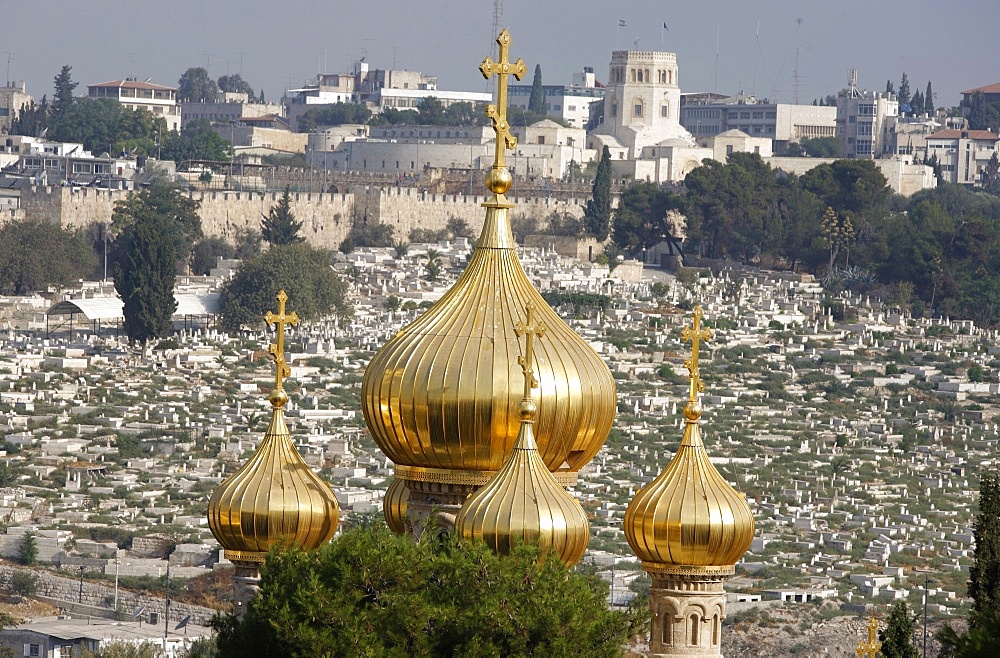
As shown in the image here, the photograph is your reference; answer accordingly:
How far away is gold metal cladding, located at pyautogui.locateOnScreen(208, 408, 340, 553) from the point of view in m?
20.2

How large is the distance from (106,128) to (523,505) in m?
106

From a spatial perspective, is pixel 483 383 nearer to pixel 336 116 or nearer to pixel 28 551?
pixel 28 551

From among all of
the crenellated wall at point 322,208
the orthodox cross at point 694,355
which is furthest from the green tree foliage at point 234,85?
the orthodox cross at point 694,355

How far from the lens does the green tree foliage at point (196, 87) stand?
6339 inches

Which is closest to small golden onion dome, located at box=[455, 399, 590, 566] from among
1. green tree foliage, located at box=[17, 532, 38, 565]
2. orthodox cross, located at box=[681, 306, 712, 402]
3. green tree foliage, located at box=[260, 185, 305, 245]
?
orthodox cross, located at box=[681, 306, 712, 402]

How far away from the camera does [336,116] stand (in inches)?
5610

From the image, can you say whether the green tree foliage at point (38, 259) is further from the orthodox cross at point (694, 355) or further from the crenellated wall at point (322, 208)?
the orthodox cross at point (694, 355)

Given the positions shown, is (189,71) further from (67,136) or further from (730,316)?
(730,316)

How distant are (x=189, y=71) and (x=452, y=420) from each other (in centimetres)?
15389

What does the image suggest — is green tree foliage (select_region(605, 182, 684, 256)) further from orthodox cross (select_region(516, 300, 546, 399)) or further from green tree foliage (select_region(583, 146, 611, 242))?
orthodox cross (select_region(516, 300, 546, 399))

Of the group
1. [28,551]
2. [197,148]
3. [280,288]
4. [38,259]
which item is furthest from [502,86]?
[197,148]

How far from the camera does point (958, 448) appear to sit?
62.3 meters

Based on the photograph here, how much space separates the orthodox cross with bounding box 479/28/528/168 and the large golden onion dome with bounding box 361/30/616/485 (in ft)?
0.05

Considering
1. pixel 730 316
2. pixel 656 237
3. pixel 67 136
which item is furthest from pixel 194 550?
pixel 67 136
